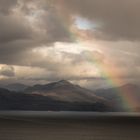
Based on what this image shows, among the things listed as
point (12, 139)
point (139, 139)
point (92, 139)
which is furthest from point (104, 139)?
point (12, 139)

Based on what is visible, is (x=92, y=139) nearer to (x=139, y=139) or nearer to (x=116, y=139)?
(x=116, y=139)

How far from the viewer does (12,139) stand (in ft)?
475

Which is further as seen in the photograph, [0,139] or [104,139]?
[104,139]

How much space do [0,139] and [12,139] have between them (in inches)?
221

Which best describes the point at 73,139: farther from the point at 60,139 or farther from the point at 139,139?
the point at 139,139

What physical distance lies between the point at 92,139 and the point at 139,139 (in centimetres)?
2022

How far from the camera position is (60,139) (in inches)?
5969

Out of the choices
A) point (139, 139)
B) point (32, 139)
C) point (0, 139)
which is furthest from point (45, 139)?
point (139, 139)

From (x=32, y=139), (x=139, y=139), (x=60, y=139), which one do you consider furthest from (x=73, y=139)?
(x=139, y=139)

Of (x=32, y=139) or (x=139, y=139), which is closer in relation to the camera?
(x=32, y=139)

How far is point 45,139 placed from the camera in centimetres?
14712

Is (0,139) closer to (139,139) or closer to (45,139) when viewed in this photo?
(45,139)

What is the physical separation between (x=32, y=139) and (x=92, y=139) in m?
25.2

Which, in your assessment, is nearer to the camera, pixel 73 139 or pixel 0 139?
pixel 0 139
